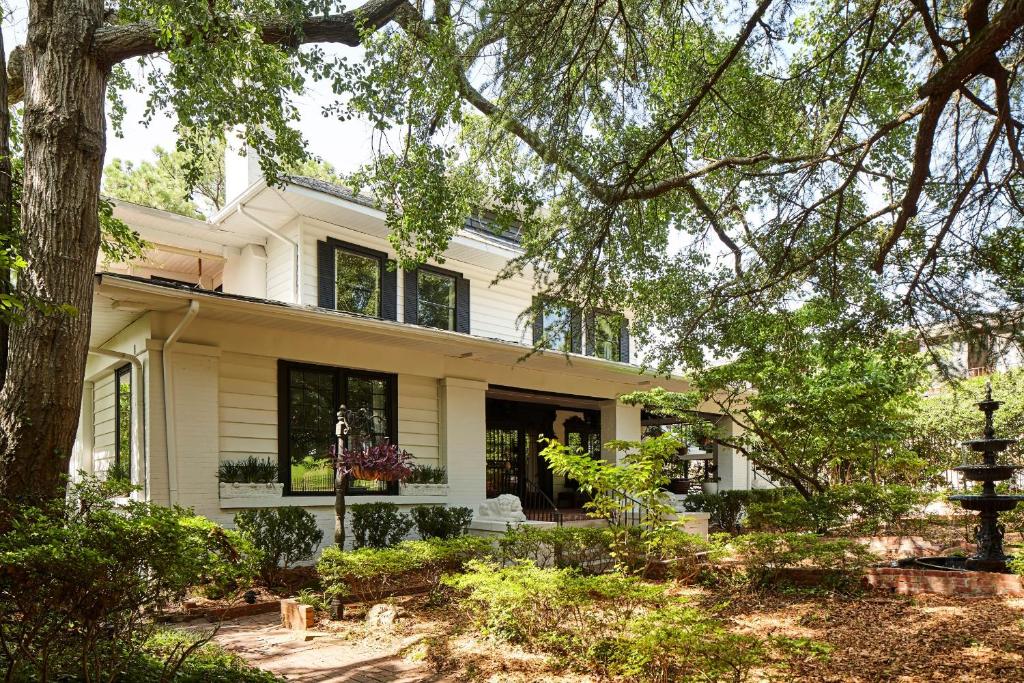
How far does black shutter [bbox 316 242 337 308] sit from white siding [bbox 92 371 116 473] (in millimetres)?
3394

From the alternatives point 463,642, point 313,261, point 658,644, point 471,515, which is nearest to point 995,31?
point 658,644

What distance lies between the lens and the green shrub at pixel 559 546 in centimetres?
852

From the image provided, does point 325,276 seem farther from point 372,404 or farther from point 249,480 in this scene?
point 249,480

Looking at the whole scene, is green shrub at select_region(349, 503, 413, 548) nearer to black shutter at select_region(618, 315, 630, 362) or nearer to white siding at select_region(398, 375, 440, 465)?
white siding at select_region(398, 375, 440, 465)

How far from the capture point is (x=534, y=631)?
6043mm

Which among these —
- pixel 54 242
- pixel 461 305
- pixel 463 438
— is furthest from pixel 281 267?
pixel 54 242

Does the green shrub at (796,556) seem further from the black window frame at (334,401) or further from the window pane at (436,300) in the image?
the window pane at (436,300)

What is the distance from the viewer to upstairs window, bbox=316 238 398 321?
12.3 m

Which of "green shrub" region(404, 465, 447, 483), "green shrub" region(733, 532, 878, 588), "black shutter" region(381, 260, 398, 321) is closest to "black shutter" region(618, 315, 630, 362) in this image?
"black shutter" region(381, 260, 398, 321)

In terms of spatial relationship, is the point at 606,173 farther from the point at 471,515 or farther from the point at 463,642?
the point at 471,515

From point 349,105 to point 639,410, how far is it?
34.1 feet

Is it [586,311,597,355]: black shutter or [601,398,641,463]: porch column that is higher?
[586,311,597,355]: black shutter

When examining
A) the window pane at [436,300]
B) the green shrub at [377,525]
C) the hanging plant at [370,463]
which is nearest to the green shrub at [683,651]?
the hanging plant at [370,463]

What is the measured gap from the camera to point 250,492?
9.41m
